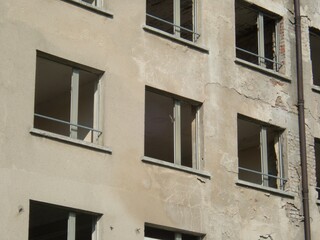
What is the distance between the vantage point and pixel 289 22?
2522cm

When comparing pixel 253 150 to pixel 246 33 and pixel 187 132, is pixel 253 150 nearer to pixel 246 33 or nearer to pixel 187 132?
pixel 187 132

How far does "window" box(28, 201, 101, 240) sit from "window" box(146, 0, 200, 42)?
17.7 ft

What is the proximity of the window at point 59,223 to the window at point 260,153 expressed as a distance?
16.1 feet

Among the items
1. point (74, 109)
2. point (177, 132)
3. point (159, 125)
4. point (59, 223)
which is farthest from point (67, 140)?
point (159, 125)

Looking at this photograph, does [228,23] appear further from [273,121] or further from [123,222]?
[123,222]

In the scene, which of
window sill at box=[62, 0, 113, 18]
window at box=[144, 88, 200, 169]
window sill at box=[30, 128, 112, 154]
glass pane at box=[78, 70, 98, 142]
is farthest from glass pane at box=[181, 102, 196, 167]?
window sill at box=[30, 128, 112, 154]

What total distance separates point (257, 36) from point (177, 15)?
131 inches

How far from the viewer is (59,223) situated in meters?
19.0

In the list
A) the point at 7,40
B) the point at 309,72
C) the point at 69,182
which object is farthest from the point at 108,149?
the point at 309,72

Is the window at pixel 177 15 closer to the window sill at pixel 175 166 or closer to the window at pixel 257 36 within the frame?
the window at pixel 257 36

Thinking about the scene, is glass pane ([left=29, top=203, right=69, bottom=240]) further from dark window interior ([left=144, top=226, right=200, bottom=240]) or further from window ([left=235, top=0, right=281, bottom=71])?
window ([left=235, top=0, right=281, bottom=71])

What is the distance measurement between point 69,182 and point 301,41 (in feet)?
29.8

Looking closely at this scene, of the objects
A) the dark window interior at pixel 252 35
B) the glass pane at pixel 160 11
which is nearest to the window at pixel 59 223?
the glass pane at pixel 160 11

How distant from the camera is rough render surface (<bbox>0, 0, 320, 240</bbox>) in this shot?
60.6 feet
